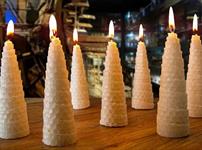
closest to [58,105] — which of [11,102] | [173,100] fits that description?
[11,102]

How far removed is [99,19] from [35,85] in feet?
1.76

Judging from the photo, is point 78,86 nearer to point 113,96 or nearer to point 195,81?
point 113,96

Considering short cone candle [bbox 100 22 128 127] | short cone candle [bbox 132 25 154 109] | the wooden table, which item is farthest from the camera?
short cone candle [bbox 132 25 154 109]

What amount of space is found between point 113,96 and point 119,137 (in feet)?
0.50

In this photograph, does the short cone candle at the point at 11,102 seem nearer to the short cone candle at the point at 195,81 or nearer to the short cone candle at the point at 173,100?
the short cone candle at the point at 173,100

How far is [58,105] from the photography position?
0.68 m

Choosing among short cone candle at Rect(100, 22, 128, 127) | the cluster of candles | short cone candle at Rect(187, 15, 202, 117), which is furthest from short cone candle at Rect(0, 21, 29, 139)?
short cone candle at Rect(187, 15, 202, 117)

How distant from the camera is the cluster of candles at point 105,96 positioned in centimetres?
68

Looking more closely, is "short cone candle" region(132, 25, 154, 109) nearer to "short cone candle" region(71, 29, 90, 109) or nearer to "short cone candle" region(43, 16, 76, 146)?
"short cone candle" region(71, 29, 90, 109)

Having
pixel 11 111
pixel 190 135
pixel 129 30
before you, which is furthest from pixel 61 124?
pixel 129 30

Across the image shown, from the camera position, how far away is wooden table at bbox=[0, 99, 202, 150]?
65 centimetres

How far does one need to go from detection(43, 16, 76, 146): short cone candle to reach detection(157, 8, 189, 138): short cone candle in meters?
0.21

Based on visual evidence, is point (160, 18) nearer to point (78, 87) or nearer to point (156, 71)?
point (156, 71)

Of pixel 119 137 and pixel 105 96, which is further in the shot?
pixel 105 96
